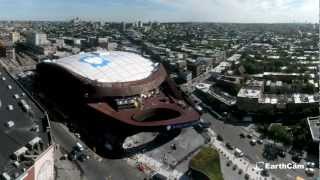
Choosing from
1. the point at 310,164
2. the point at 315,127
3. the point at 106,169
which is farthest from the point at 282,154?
the point at 106,169

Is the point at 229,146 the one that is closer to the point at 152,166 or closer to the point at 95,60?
the point at 152,166

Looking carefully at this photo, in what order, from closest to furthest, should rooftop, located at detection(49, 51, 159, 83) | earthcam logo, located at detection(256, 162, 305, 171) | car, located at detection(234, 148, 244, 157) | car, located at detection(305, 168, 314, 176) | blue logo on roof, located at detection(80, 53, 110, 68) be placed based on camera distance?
car, located at detection(305, 168, 314, 176), earthcam logo, located at detection(256, 162, 305, 171), car, located at detection(234, 148, 244, 157), rooftop, located at detection(49, 51, 159, 83), blue logo on roof, located at detection(80, 53, 110, 68)

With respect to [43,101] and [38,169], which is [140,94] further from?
[38,169]

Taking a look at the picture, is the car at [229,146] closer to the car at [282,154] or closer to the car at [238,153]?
the car at [238,153]

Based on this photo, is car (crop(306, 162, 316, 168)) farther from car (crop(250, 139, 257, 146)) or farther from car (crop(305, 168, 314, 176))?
car (crop(250, 139, 257, 146))

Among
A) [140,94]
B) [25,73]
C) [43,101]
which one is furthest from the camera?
[25,73]

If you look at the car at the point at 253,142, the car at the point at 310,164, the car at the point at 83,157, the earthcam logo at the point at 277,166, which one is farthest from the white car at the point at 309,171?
the car at the point at 83,157

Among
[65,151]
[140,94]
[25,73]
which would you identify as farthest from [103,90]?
[25,73]

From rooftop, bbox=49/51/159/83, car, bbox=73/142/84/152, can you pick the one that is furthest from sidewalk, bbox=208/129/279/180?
car, bbox=73/142/84/152
